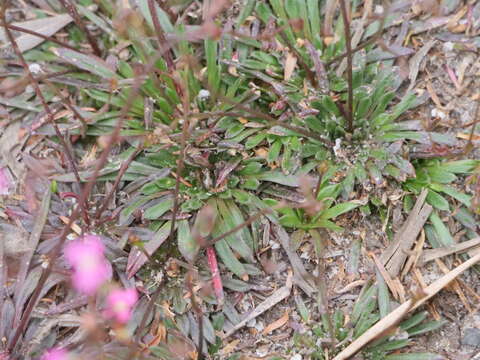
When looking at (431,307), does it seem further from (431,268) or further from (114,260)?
(114,260)

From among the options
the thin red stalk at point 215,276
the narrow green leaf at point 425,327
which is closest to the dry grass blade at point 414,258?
the narrow green leaf at point 425,327

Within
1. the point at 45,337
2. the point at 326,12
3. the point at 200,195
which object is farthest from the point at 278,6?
the point at 45,337

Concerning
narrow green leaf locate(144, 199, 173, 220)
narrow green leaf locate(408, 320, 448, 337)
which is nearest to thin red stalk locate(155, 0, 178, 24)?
narrow green leaf locate(144, 199, 173, 220)

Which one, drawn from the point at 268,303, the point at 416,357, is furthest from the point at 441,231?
the point at 268,303

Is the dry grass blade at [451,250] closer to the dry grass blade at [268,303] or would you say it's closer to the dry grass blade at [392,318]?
the dry grass blade at [392,318]

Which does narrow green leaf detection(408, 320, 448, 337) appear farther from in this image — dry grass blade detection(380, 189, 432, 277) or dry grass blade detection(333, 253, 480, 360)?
dry grass blade detection(380, 189, 432, 277)

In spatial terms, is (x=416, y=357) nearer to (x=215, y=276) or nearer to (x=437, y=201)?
(x=437, y=201)
